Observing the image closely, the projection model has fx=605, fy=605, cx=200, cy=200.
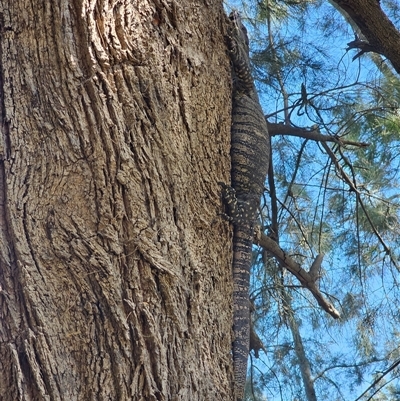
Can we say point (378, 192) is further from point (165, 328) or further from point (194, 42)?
point (165, 328)

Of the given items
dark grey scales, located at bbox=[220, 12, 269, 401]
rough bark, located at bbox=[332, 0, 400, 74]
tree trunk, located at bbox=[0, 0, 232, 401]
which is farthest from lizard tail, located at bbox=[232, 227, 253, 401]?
rough bark, located at bbox=[332, 0, 400, 74]

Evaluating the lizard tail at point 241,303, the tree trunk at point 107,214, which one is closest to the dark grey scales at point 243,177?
the lizard tail at point 241,303

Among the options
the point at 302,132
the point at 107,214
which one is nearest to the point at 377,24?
the point at 302,132

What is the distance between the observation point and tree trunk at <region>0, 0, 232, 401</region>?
1.42 meters

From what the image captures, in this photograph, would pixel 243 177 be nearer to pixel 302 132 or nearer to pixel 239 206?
pixel 239 206

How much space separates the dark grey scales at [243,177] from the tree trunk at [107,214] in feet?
1.41

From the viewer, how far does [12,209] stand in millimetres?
1536

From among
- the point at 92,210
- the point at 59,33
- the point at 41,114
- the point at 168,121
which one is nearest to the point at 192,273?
the point at 92,210

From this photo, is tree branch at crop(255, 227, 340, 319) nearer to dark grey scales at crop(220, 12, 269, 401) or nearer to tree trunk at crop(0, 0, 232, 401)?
dark grey scales at crop(220, 12, 269, 401)

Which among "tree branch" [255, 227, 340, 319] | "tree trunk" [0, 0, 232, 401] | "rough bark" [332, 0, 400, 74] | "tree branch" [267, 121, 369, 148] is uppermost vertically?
"tree branch" [267, 121, 369, 148]

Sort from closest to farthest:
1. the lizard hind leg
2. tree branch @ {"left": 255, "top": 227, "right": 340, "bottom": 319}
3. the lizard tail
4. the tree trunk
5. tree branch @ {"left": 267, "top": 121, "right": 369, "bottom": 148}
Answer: the tree trunk → the lizard hind leg → the lizard tail → tree branch @ {"left": 255, "top": 227, "right": 340, "bottom": 319} → tree branch @ {"left": 267, "top": 121, "right": 369, "bottom": 148}

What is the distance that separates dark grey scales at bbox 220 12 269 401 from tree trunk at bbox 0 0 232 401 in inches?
16.9

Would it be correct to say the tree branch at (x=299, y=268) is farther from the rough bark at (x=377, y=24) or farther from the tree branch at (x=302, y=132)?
the rough bark at (x=377, y=24)

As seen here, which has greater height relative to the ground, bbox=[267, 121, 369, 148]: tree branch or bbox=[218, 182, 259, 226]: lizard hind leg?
bbox=[267, 121, 369, 148]: tree branch
